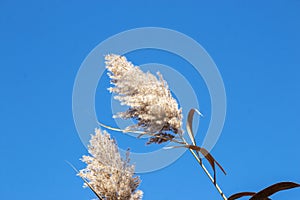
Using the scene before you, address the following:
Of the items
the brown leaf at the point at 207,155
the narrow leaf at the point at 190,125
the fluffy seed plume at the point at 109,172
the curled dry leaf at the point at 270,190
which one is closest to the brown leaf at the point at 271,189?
the curled dry leaf at the point at 270,190

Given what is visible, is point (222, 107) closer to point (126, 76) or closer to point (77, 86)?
point (126, 76)

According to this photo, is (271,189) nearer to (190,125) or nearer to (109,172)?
(190,125)

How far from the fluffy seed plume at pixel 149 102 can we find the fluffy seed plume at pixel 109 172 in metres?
0.24

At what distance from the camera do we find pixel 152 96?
1374mm

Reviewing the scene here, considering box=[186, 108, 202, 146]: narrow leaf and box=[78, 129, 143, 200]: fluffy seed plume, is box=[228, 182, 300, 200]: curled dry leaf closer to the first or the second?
box=[186, 108, 202, 146]: narrow leaf

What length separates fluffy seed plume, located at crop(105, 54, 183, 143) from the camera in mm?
1385

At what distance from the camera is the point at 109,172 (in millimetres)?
1718

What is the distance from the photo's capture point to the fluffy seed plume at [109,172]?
1.66 metres

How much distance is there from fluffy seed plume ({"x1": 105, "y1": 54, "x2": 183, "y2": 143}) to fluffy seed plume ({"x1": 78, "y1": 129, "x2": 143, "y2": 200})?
24cm

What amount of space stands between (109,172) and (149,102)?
1.63ft

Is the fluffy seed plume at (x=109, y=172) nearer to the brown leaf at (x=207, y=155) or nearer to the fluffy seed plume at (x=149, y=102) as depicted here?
the fluffy seed plume at (x=149, y=102)

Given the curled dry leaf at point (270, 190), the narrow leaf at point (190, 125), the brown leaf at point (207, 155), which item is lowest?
the curled dry leaf at point (270, 190)

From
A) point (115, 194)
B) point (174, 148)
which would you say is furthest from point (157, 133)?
point (115, 194)

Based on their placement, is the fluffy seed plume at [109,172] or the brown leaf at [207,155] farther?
the fluffy seed plume at [109,172]
